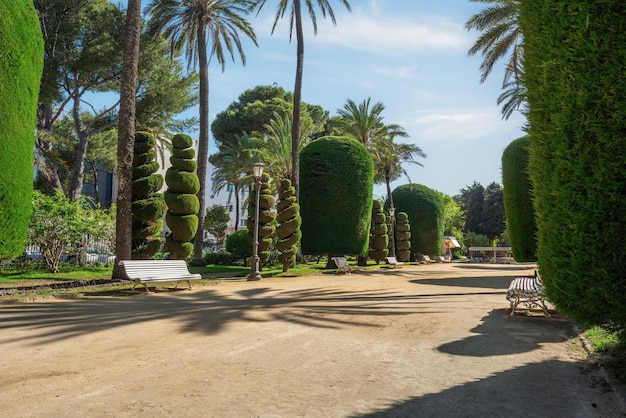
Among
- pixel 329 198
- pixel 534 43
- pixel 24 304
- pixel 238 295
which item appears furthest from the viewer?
pixel 329 198

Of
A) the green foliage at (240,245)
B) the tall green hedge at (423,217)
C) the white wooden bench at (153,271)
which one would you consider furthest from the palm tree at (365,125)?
the white wooden bench at (153,271)

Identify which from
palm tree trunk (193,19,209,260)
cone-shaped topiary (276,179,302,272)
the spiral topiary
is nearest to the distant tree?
the spiral topiary

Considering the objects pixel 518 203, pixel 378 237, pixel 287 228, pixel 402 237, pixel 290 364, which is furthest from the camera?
pixel 402 237

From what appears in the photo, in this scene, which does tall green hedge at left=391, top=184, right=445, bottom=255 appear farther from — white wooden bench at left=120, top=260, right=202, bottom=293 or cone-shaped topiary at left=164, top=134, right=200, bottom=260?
white wooden bench at left=120, top=260, right=202, bottom=293

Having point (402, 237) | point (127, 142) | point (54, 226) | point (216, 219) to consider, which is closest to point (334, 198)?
point (127, 142)

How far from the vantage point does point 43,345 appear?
5.57 metres

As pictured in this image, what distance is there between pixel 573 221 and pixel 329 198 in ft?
63.8

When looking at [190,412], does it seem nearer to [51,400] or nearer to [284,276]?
[51,400]

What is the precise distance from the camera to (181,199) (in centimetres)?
1767

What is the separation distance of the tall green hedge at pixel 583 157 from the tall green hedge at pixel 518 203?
31.5 ft

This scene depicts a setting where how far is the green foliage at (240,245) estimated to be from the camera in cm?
2444

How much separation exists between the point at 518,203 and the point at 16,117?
14.2m

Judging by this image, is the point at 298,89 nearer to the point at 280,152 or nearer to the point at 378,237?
the point at 280,152

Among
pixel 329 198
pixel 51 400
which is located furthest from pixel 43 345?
Answer: pixel 329 198
